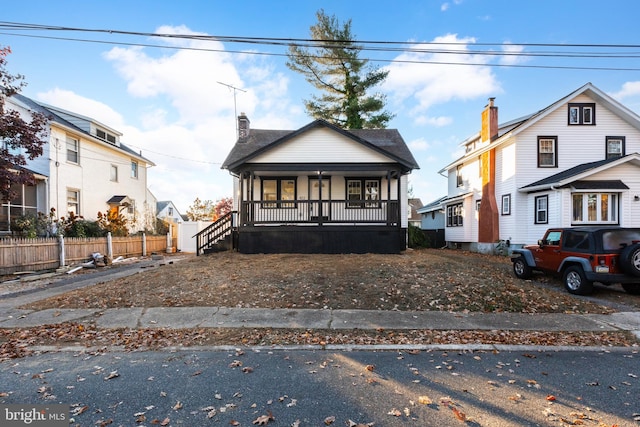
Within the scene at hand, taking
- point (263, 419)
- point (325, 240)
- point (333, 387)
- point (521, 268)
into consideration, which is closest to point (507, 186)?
point (521, 268)

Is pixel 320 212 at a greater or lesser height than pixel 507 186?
lesser

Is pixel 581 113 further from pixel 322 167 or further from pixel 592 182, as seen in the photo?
pixel 322 167

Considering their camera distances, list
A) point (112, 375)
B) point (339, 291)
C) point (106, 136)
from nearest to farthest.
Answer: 1. point (112, 375)
2. point (339, 291)
3. point (106, 136)

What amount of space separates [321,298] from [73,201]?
63.2 ft

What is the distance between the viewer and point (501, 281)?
902 centimetres

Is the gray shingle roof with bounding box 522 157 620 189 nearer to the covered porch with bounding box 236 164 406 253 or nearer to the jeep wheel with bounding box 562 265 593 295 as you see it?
the covered porch with bounding box 236 164 406 253

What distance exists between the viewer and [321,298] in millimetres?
7590

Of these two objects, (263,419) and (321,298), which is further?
(321,298)

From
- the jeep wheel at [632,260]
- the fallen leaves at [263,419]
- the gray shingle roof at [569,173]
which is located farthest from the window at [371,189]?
the fallen leaves at [263,419]

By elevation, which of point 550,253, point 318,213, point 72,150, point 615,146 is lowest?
point 550,253

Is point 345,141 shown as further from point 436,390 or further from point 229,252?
point 436,390

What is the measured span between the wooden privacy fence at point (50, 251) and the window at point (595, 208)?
23265 millimetres

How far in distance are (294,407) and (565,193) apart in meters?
17.4

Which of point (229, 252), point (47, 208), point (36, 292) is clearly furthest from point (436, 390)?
point (47, 208)
